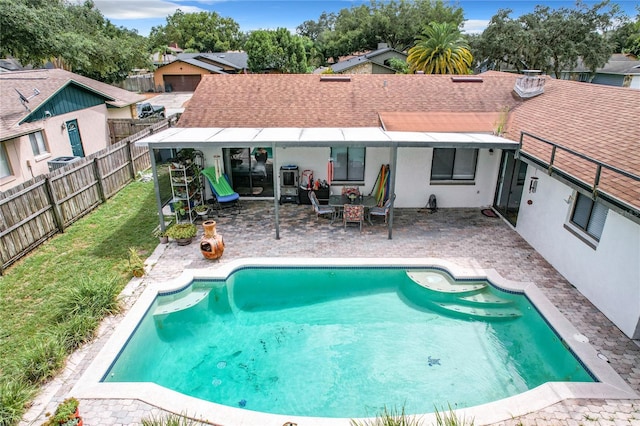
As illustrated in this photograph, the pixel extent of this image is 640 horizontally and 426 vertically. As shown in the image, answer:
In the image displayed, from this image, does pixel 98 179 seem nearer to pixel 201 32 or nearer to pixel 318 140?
pixel 318 140

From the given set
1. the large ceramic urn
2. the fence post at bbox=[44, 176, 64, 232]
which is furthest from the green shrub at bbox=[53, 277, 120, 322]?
the fence post at bbox=[44, 176, 64, 232]

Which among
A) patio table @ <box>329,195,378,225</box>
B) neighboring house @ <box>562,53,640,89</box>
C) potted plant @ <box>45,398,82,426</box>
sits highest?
neighboring house @ <box>562,53,640,89</box>

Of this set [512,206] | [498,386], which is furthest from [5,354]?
[512,206]

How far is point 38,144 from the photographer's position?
17422mm

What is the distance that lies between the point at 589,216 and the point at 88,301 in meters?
12.1

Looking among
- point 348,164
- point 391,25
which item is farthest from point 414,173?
point 391,25

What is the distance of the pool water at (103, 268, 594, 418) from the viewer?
7.45 m

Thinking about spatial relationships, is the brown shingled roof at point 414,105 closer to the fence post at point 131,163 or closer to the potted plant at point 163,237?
the fence post at point 131,163

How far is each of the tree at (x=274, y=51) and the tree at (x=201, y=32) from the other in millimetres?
46331

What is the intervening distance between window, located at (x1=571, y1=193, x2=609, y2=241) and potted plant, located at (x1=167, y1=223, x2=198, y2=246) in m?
10.9

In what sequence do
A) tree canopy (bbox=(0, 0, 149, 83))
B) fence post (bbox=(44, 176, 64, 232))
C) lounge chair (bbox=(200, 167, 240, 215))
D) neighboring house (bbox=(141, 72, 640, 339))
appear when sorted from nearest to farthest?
neighboring house (bbox=(141, 72, 640, 339))
fence post (bbox=(44, 176, 64, 232))
lounge chair (bbox=(200, 167, 240, 215))
tree canopy (bbox=(0, 0, 149, 83))

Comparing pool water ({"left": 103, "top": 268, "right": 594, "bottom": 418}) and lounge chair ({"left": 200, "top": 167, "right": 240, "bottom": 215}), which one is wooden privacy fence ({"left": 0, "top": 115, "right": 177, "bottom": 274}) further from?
pool water ({"left": 103, "top": 268, "right": 594, "bottom": 418})

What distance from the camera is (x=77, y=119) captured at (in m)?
20.2

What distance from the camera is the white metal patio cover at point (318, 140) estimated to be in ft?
38.2
